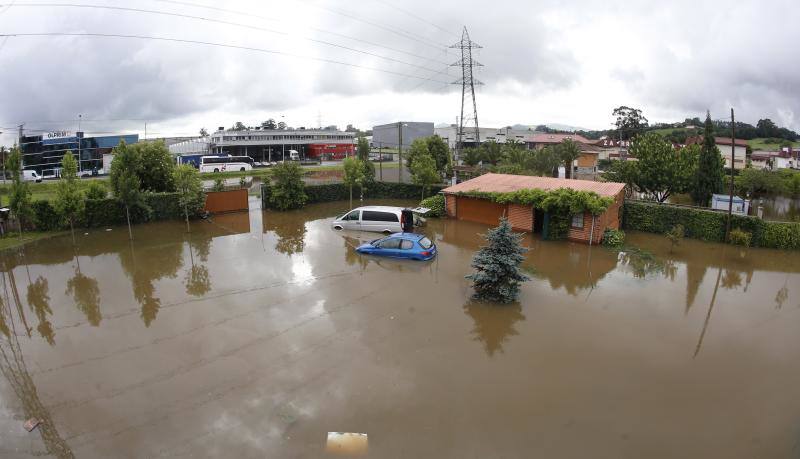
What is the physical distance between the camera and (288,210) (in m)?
28.4

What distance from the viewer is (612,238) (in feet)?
65.5

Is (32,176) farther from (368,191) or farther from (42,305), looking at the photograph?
(42,305)

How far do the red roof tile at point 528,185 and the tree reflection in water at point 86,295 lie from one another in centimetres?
1654

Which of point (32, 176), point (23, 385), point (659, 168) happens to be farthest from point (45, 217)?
point (659, 168)

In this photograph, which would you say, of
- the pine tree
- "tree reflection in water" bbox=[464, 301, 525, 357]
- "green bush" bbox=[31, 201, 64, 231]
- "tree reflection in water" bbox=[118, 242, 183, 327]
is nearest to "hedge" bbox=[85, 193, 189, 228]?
"green bush" bbox=[31, 201, 64, 231]

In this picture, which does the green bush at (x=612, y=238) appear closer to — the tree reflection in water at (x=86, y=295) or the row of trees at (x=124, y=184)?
the tree reflection in water at (x=86, y=295)

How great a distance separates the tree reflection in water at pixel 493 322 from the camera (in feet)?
35.1

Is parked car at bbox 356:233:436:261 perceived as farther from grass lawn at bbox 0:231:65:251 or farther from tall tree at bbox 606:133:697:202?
tall tree at bbox 606:133:697:202

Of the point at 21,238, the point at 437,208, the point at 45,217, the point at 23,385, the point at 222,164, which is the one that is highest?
the point at 222,164

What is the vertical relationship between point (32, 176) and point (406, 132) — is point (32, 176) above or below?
below

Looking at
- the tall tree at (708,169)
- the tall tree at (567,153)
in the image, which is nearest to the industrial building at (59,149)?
the tall tree at (567,153)

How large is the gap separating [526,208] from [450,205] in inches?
192

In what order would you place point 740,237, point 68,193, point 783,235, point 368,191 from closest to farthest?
1. point 783,235
2. point 740,237
3. point 68,193
4. point 368,191

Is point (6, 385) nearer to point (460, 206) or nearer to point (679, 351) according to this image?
point (679, 351)
